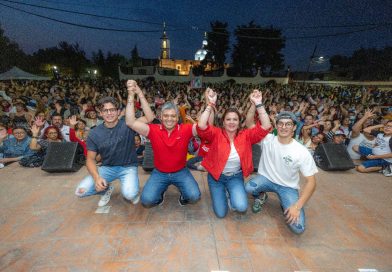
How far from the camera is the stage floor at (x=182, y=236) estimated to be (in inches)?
102

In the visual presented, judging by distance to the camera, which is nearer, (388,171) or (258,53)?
(388,171)

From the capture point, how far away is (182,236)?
9.84ft

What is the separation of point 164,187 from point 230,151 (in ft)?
3.96

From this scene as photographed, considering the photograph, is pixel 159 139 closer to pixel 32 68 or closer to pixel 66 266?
pixel 66 266

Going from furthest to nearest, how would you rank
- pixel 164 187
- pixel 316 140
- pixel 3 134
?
pixel 316 140, pixel 3 134, pixel 164 187

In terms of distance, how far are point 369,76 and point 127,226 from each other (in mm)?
55344

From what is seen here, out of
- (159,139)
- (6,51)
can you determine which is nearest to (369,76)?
(159,139)

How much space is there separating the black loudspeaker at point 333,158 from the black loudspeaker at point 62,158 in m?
5.62

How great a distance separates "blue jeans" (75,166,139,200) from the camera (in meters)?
3.41

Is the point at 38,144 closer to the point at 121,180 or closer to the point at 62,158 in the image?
the point at 62,158

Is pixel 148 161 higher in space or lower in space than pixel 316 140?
lower

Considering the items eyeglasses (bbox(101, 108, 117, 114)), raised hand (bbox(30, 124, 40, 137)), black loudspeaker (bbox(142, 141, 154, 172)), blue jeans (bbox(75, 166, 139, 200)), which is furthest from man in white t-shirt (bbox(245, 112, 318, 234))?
raised hand (bbox(30, 124, 40, 137))

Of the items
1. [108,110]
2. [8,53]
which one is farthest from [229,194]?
[8,53]

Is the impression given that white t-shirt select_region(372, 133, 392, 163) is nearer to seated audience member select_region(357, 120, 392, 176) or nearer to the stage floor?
seated audience member select_region(357, 120, 392, 176)
